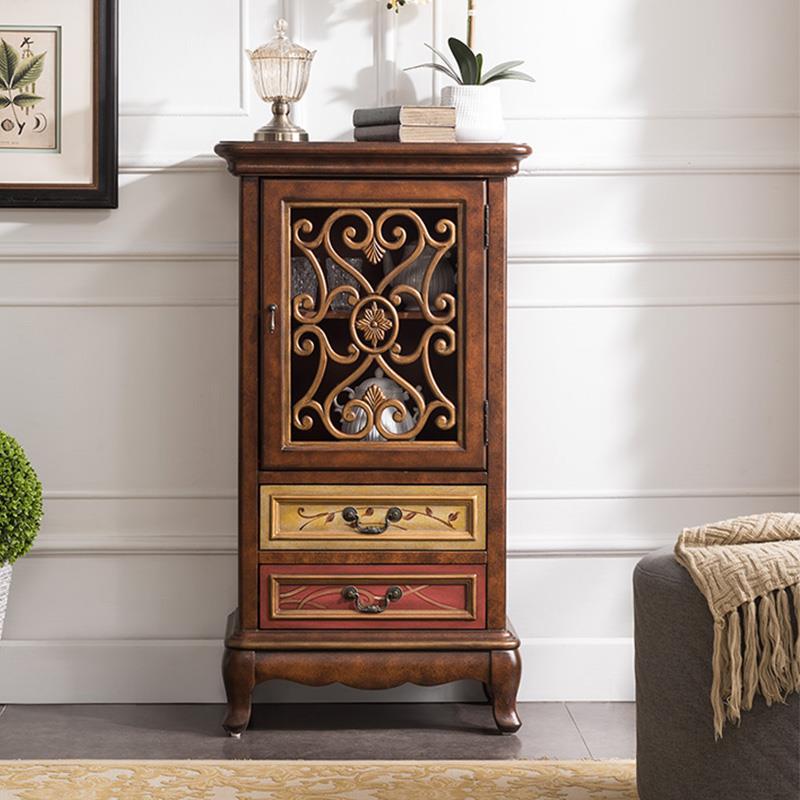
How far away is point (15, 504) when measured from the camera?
2.71 meters

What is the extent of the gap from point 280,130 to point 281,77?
0.15 metres

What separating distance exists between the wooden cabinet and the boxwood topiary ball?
1.72ft

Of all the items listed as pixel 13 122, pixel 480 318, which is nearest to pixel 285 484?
pixel 480 318

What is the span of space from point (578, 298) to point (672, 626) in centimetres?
120

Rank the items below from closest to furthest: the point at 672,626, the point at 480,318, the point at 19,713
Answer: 1. the point at 672,626
2. the point at 480,318
3. the point at 19,713

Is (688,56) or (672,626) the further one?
(688,56)

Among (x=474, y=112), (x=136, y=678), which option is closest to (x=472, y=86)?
(x=474, y=112)

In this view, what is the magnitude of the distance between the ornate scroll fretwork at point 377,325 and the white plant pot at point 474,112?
27 cm

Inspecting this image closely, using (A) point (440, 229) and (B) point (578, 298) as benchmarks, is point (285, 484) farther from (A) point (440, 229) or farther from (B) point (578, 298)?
(B) point (578, 298)

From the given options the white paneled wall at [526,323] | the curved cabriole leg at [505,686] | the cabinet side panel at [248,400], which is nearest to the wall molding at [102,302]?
the white paneled wall at [526,323]

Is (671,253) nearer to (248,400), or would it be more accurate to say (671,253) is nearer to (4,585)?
(248,400)

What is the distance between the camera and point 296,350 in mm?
2686

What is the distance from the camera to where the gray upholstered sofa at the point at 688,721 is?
198 cm

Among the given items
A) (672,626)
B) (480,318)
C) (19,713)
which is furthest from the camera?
(19,713)
